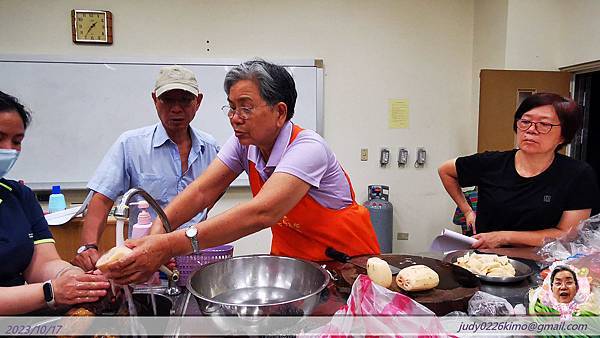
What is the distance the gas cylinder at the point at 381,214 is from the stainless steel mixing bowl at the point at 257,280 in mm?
2572

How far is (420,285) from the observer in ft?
3.69

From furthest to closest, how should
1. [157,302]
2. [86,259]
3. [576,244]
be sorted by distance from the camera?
[86,259] → [576,244] → [157,302]

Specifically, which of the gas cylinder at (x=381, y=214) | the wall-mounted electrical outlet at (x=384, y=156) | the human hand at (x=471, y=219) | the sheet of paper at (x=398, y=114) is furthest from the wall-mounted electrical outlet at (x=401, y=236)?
the human hand at (x=471, y=219)

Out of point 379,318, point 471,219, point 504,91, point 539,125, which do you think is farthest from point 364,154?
point 379,318

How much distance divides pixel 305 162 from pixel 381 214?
97.6 inches

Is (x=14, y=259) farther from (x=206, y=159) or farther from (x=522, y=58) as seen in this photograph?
(x=522, y=58)

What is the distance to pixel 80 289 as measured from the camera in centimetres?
104

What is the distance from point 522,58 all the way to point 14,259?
3723 mm

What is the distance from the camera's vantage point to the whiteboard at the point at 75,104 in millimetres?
3326

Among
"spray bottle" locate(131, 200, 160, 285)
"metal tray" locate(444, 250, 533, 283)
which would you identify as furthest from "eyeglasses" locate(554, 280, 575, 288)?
"spray bottle" locate(131, 200, 160, 285)

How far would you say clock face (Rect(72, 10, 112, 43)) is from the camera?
3350mm

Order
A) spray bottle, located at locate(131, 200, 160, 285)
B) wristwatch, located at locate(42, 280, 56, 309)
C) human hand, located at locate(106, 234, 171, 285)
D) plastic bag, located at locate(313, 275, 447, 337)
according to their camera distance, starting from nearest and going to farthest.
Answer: plastic bag, located at locate(313, 275, 447, 337), human hand, located at locate(106, 234, 171, 285), wristwatch, located at locate(42, 280, 56, 309), spray bottle, located at locate(131, 200, 160, 285)

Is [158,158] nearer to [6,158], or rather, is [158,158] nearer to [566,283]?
[6,158]

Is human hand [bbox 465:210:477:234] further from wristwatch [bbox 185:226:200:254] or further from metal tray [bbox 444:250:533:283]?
wristwatch [bbox 185:226:200:254]
